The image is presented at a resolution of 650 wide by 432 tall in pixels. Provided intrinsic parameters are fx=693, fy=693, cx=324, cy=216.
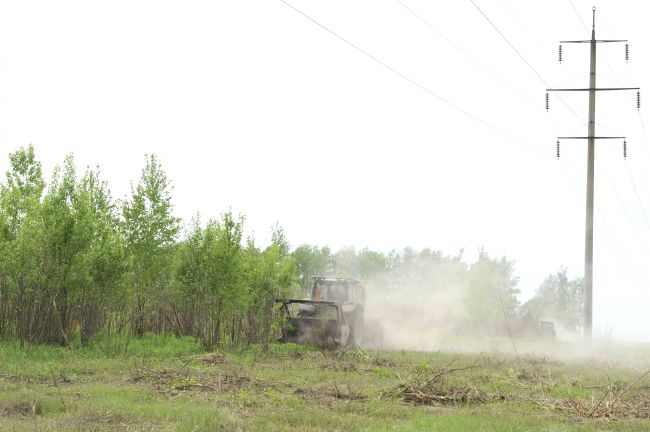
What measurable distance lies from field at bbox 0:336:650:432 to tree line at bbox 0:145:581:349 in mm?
1669

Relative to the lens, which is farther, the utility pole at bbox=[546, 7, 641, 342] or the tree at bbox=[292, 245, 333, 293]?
the tree at bbox=[292, 245, 333, 293]

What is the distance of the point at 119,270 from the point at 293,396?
9.80 meters

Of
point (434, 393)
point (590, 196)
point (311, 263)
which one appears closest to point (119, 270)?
point (434, 393)

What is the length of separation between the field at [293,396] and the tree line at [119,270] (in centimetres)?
167

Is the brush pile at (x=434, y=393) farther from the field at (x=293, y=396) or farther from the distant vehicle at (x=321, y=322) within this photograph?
the distant vehicle at (x=321, y=322)

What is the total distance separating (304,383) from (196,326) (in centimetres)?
1389

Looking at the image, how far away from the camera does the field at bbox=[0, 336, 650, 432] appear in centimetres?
999

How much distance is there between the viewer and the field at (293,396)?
32.8 feet

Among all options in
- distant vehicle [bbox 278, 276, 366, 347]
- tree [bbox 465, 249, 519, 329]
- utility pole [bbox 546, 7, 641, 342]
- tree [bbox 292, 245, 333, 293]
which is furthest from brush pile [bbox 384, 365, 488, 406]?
tree [bbox 292, 245, 333, 293]

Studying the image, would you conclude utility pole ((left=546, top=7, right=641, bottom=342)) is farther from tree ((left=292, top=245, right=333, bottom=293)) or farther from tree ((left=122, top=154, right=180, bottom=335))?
tree ((left=292, top=245, right=333, bottom=293))

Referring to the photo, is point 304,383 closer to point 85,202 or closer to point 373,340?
point 85,202

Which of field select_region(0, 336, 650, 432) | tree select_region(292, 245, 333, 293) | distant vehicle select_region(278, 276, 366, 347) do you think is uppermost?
tree select_region(292, 245, 333, 293)

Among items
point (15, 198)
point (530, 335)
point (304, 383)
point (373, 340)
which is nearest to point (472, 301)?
point (530, 335)

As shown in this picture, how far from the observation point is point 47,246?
66.4 feet
